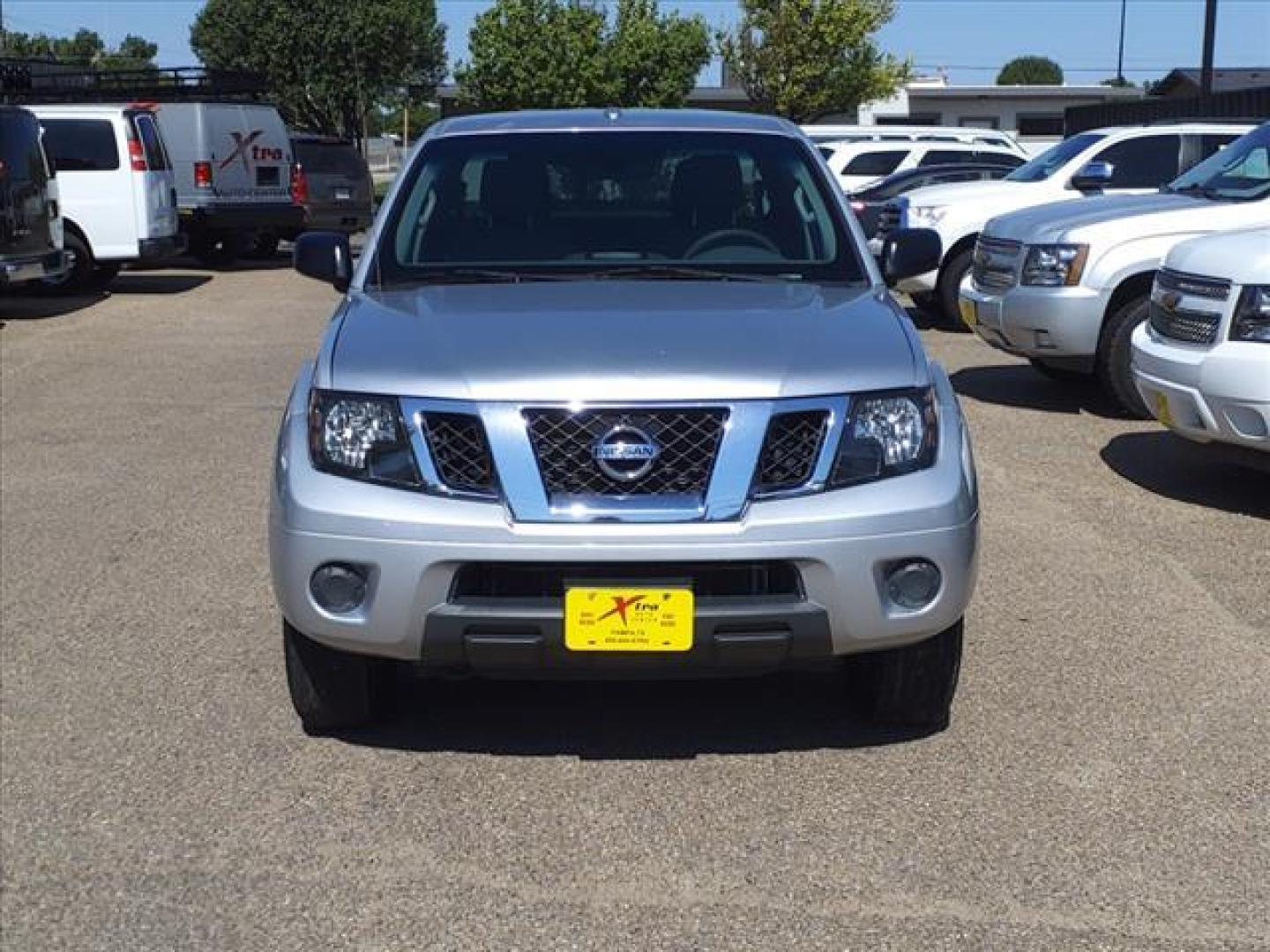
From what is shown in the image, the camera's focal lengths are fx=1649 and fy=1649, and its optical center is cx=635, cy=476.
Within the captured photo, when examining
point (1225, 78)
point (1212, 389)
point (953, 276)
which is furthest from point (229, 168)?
point (1225, 78)

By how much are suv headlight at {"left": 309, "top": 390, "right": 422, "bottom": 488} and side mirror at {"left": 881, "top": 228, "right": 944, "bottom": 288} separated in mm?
2165

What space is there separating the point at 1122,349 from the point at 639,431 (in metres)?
6.53

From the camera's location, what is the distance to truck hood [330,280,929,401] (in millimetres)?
4004

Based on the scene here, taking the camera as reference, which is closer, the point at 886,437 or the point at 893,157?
the point at 886,437

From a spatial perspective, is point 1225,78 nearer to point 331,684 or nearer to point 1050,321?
point 1050,321

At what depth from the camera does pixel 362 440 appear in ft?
13.5

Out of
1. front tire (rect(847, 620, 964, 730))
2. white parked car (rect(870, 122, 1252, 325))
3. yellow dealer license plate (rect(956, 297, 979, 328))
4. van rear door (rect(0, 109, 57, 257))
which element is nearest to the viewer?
front tire (rect(847, 620, 964, 730))

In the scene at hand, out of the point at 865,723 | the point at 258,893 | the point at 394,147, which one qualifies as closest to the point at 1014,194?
the point at 865,723

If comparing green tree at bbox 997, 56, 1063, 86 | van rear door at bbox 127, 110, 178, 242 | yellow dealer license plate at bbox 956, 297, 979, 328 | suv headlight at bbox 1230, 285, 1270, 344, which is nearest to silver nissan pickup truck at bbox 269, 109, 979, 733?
suv headlight at bbox 1230, 285, 1270, 344

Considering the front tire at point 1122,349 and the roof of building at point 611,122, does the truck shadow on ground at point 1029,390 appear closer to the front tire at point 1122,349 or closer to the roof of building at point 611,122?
the front tire at point 1122,349

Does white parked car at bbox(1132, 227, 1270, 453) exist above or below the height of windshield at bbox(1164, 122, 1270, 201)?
below

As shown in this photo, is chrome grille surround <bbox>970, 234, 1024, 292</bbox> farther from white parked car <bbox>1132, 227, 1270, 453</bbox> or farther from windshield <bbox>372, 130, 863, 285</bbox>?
windshield <bbox>372, 130, 863, 285</bbox>

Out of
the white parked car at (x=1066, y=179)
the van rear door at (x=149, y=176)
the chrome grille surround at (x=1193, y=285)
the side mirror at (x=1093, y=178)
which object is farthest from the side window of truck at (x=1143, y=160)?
the van rear door at (x=149, y=176)

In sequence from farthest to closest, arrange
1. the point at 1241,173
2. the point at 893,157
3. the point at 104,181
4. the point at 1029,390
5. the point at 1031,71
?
the point at 1031,71 → the point at 893,157 → the point at 104,181 → the point at 1029,390 → the point at 1241,173
